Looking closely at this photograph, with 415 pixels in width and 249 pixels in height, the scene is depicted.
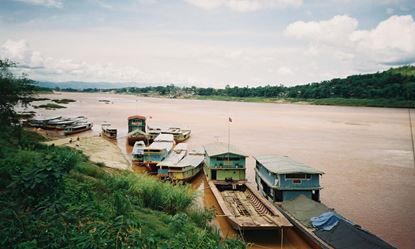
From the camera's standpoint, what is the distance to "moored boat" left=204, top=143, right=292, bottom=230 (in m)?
13.9

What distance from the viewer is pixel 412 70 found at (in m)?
122

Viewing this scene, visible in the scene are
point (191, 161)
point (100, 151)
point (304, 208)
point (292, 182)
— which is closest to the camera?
point (304, 208)

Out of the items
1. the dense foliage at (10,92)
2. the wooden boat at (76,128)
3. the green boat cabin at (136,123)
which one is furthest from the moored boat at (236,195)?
the wooden boat at (76,128)

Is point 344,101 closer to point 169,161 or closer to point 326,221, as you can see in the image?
point 169,161

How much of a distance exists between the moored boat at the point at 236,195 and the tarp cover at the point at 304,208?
2.96ft

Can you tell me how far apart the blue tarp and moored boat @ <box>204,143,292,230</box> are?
1.13 meters

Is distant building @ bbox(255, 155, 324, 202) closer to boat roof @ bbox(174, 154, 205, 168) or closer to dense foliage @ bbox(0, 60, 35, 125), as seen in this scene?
boat roof @ bbox(174, 154, 205, 168)

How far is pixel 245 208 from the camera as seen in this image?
645 inches

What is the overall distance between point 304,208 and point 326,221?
2104mm

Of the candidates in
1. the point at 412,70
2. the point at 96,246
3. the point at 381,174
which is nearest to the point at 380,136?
the point at 381,174

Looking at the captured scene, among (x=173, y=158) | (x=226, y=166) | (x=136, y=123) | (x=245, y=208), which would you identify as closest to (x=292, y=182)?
(x=245, y=208)

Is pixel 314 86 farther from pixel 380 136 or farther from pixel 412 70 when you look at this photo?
pixel 380 136

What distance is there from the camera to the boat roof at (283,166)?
16766 millimetres

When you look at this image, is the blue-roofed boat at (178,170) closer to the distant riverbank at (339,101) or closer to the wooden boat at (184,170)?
the wooden boat at (184,170)
